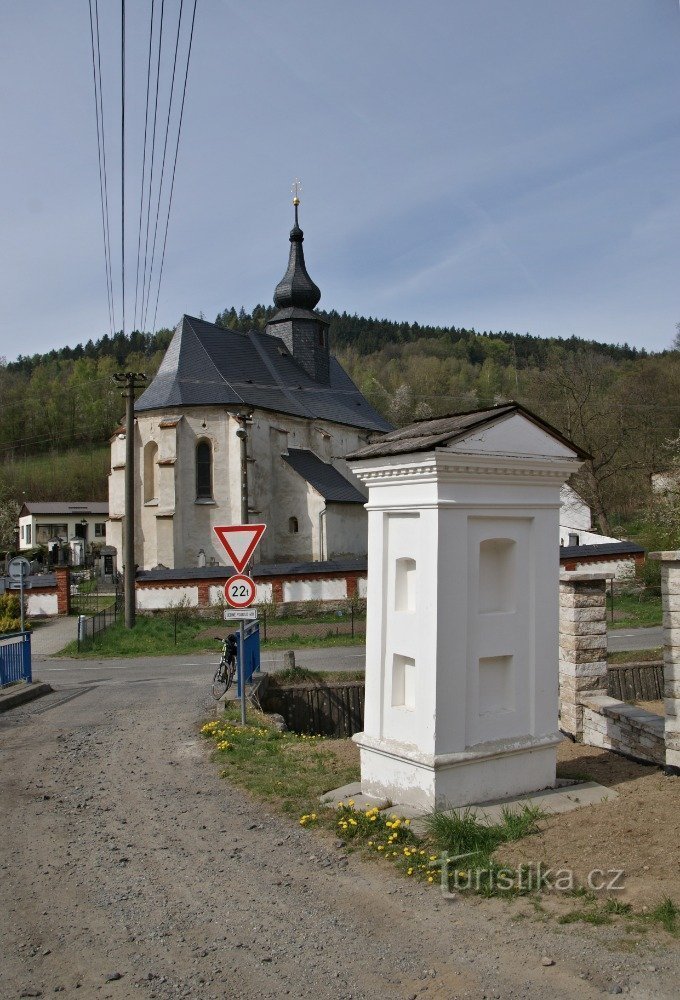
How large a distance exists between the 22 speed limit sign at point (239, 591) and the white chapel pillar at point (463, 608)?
2.95 m

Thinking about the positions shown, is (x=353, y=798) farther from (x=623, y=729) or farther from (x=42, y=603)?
(x=42, y=603)

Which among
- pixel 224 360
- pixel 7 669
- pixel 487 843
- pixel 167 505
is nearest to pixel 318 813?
pixel 487 843

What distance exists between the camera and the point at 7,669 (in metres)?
12.6

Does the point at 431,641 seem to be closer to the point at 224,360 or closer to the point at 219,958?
the point at 219,958

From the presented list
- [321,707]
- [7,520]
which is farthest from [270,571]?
[7,520]

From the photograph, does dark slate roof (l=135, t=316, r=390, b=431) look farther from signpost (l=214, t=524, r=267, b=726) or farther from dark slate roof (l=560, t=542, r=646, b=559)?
signpost (l=214, t=524, r=267, b=726)

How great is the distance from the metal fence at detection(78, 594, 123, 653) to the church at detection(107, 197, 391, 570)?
5776 millimetres

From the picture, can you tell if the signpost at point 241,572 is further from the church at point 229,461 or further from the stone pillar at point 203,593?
the church at point 229,461

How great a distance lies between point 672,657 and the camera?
654 cm

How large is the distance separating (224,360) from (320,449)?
6.35 m

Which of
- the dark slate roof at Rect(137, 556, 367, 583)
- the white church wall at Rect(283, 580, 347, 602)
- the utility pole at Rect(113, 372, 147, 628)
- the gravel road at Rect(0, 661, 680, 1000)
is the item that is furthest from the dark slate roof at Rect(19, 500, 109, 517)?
the gravel road at Rect(0, 661, 680, 1000)

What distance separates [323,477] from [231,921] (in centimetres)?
3071

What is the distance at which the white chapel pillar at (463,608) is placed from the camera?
5.74m

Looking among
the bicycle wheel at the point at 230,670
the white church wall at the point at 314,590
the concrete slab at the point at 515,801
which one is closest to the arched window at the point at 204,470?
the white church wall at the point at 314,590
